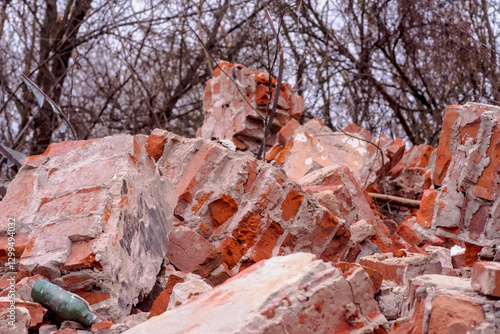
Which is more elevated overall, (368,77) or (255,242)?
(368,77)

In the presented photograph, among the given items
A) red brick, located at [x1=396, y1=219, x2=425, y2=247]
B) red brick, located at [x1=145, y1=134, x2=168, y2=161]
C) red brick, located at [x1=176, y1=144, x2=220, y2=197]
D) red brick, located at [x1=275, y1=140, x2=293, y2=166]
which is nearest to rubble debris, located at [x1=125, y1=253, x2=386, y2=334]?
red brick, located at [x1=176, y1=144, x2=220, y2=197]

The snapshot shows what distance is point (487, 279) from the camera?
1.92 metres

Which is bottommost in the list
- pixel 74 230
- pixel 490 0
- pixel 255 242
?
pixel 255 242

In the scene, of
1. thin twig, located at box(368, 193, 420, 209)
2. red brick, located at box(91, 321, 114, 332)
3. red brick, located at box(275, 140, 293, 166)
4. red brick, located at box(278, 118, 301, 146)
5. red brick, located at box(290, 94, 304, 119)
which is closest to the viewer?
red brick, located at box(91, 321, 114, 332)

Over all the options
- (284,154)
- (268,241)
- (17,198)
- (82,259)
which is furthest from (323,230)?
(284,154)

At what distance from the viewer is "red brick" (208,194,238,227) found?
3705 millimetres

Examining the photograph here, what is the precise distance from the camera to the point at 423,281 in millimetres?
2160

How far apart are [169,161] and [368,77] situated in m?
6.41

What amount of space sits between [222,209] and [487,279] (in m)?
2.03

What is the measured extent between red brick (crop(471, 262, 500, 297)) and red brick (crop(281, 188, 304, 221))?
1.79 meters

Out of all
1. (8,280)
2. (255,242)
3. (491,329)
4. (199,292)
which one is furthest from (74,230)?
(491,329)

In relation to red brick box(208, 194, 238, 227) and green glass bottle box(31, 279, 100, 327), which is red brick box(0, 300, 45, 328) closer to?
green glass bottle box(31, 279, 100, 327)

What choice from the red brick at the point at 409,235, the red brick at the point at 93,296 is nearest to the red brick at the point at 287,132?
the red brick at the point at 409,235

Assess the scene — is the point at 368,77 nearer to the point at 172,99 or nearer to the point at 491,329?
the point at 172,99
